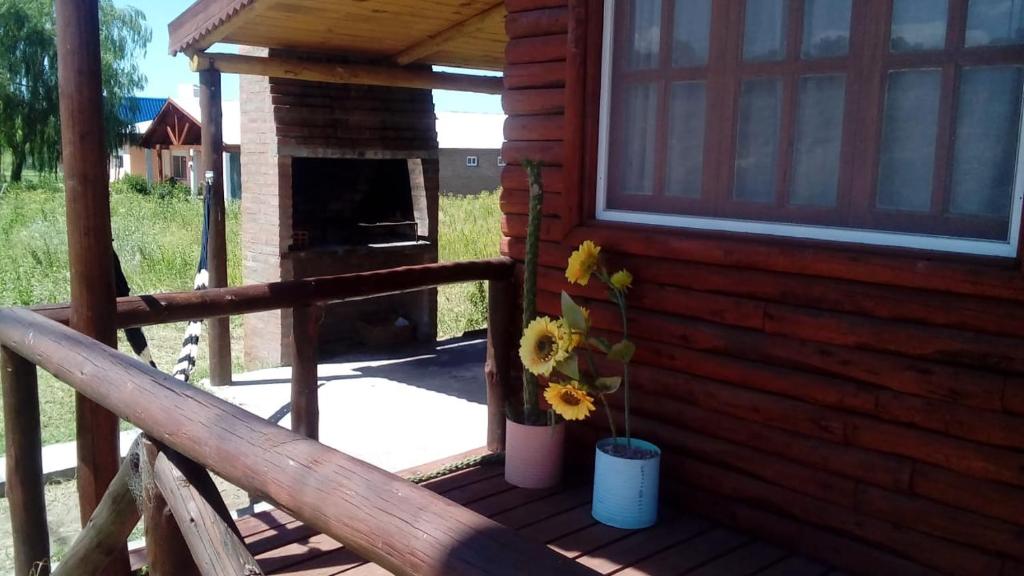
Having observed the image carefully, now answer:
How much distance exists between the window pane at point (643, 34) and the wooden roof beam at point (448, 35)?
264cm

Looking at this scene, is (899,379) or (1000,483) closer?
(1000,483)

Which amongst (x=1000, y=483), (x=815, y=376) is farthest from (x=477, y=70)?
(x=1000, y=483)

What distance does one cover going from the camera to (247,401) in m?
6.69

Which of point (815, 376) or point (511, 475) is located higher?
point (815, 376)

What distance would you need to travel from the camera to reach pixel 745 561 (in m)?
2.69

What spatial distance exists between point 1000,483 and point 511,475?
173 cm

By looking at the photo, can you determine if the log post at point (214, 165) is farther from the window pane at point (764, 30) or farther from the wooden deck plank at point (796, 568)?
the wooden deck plank at point (796, 568)

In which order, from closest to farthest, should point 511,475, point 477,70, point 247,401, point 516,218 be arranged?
point 511,475
point 516,218
point 247,401
point 477,70

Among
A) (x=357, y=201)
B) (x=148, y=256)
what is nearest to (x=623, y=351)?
(x=357, y=201)

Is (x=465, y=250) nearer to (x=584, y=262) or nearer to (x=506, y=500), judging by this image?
(x=506, y=500)

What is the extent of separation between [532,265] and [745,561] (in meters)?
1.33

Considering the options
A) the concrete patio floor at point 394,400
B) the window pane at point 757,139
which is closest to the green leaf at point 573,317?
the window pane at point 757,139

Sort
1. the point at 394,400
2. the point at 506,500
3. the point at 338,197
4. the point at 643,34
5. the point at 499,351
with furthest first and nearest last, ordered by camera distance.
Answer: the point at 338,197
the point at 394,400
the point at 499,351
the point at 506,500
the point at 643,34

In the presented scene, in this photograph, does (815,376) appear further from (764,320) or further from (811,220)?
(811,220)
